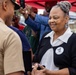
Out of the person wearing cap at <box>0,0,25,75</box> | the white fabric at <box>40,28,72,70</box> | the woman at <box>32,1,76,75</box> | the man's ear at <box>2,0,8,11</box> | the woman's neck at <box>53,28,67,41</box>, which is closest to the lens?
the person wearing cap at <box>0,0,25,75</box>

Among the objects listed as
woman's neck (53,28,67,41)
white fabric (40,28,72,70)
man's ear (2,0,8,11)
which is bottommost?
white fabric (40,28,72,70)

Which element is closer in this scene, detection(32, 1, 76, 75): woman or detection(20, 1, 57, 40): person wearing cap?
detection(32, 1, 76, 75): woman

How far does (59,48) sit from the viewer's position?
107 inches

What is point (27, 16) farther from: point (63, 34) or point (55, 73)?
point (55, 73)

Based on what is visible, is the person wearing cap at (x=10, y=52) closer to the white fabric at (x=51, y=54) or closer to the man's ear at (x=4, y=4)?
the man's ear at (x=4, y=4)

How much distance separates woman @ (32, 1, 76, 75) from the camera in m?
2.62

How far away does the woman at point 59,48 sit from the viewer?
8.60 feet

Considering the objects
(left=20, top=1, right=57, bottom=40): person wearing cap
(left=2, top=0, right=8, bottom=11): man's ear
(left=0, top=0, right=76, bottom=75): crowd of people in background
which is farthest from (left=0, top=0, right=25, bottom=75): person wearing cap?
(left=20, top=1, right=57, bottom=40): person wearing cap

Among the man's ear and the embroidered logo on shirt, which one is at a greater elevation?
the man's ear

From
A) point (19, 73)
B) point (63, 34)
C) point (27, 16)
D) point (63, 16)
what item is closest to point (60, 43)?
point (63, 34)

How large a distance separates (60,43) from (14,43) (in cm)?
98

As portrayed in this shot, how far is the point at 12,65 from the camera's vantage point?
1.90m

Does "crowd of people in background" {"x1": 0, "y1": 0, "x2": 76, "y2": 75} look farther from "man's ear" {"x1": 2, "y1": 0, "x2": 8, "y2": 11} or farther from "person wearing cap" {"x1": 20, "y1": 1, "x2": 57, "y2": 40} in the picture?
"person wearing cap" {"x1": 20, "y1": 1, "x2": 57, "y2": 40}

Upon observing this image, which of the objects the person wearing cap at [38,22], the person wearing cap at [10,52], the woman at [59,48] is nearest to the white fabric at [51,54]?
the woman at [59,48]
